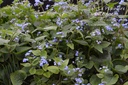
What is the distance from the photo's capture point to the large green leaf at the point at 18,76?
1770mm

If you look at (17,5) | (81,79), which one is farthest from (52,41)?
(17,5)

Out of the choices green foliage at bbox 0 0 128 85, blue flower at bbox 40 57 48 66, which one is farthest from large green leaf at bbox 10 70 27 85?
blue flower at bbox 40 57 48 66

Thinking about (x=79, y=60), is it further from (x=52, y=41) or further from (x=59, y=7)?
(x=59, y=7)

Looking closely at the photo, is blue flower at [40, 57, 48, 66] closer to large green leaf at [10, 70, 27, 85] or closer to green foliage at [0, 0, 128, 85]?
green foliage at [0, 0, 128, 85]

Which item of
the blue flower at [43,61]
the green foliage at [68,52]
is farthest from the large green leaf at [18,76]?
the blue flower at [43,61]

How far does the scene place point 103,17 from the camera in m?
2.04

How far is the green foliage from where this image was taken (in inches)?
67.4

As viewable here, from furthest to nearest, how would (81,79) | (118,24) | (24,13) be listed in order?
(24,13), (118,24), (81,79)

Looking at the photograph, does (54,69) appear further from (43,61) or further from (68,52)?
(68,52)

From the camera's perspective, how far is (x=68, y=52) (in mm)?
1890

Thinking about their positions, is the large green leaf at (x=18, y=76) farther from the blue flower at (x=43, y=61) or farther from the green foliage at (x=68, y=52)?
the blue flower at (x=43, y=61)

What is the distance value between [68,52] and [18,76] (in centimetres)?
35

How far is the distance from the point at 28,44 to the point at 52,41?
18cm

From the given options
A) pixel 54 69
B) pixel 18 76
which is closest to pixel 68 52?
pixel 54 69
